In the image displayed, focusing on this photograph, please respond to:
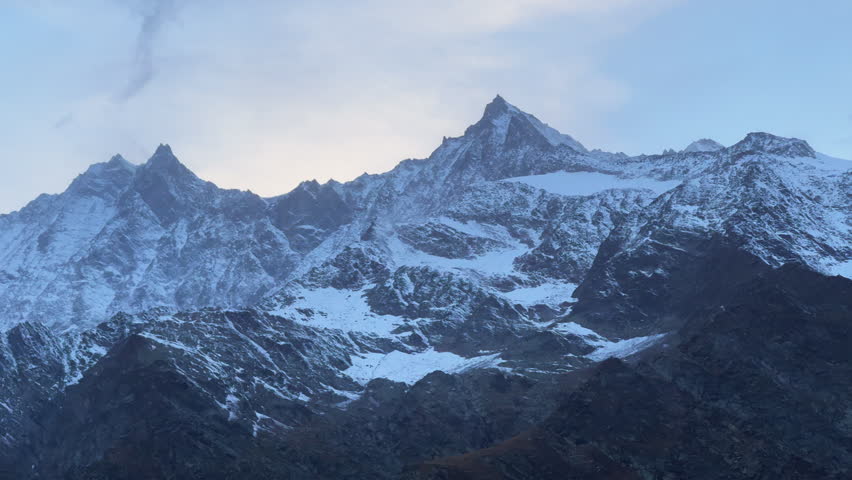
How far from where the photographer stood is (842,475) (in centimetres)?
19962

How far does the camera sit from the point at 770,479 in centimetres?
19925

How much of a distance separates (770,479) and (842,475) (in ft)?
38.8
